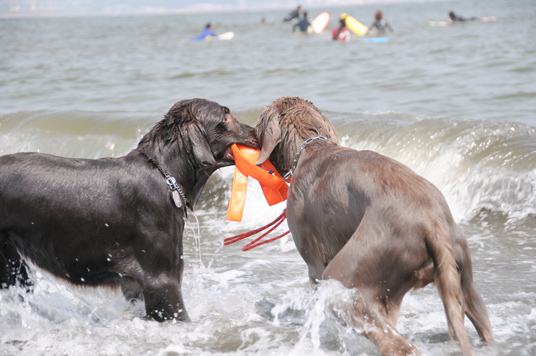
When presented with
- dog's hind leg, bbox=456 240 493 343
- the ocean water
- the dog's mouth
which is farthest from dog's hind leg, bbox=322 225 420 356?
the dog's mouth

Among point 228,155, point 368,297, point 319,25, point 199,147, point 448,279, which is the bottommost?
point 319,25

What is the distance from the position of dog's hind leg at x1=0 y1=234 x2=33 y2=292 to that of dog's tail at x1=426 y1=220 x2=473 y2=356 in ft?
8.59

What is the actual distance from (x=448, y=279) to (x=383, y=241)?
1.18 ft

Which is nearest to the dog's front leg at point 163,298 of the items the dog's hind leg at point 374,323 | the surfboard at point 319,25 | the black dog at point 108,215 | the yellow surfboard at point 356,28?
the black dog at point 108,215

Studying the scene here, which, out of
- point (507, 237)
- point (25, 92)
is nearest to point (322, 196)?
point (507, 237)

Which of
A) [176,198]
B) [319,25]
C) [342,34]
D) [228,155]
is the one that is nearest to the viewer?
[176,198]

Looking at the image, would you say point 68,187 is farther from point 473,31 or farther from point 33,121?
point 473,31

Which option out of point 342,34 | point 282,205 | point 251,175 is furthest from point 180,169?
point 342,34

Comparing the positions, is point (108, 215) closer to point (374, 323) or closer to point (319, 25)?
point (374, 323)

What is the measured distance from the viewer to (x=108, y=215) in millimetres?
4012

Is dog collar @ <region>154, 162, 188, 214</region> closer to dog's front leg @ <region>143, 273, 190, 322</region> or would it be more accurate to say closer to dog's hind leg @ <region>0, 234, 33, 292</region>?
dog's front leg @ <region>143, 273, 190, 322</region>

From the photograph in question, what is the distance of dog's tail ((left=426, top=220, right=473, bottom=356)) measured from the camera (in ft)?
10.0

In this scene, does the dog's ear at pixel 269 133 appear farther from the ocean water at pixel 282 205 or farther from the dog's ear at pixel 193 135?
the ocean water at pixel 282 205

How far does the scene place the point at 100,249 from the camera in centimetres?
405
